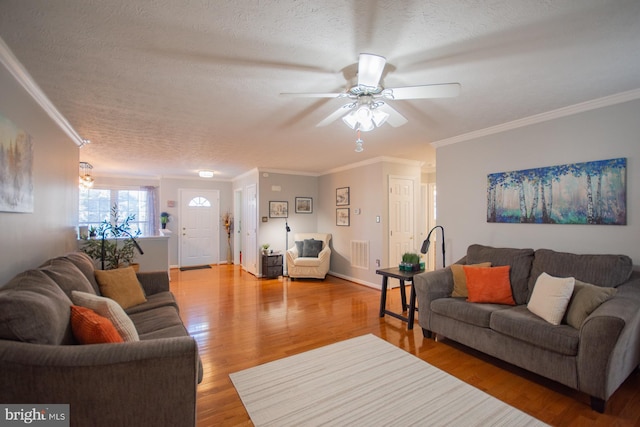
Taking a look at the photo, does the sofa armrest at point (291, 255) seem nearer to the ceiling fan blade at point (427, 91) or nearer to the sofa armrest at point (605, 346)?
the ceiling fan blade at point (427, 91)

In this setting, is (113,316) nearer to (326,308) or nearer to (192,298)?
(326,308)

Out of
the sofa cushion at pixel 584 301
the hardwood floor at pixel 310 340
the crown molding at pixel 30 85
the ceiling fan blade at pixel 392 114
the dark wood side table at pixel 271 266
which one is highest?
the crown molding at pixel 30 85

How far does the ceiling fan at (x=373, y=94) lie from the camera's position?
1.73 metres

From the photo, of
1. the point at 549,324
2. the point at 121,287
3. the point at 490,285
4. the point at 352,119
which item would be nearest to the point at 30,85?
the point at 121,287

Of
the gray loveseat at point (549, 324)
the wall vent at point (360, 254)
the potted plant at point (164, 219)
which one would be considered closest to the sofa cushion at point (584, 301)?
the gray loveseat at point (549, 324)

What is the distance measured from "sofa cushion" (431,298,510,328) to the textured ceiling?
1.88 m

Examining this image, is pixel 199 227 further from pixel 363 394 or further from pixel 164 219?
pixel 363 394

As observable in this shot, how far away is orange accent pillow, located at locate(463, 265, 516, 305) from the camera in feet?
8.91

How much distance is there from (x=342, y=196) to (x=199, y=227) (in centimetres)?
408

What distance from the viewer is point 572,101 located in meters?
2.60

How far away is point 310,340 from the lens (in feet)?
9.86

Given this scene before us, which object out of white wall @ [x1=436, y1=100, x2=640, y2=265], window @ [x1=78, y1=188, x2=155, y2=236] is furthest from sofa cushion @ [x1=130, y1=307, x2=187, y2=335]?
window @ [x1=78, y1=188, x2=155, y2=236]

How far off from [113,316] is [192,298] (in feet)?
10.5

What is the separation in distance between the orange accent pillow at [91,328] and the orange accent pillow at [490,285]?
2.88m
